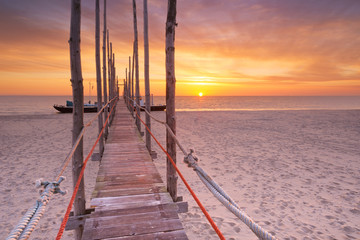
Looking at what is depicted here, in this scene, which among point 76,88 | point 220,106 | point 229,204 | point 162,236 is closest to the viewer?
point 229,204

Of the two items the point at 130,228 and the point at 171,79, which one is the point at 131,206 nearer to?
the point at 130,228

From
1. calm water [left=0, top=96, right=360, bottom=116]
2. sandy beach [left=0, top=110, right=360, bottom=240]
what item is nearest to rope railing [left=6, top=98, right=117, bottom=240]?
sandy beach [left=0, top=110, right=360, bottom=240]

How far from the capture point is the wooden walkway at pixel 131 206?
2.97 meters

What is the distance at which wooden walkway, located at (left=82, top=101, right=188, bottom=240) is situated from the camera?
2967 mm

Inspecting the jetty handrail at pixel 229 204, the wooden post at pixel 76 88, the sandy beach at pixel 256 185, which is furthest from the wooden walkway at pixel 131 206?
the sandy beach at pixel 256 185

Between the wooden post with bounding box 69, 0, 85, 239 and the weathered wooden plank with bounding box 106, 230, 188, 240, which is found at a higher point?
the wooden post with bounding box 69, 0, 85, 239

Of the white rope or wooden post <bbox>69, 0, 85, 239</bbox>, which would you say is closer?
the white rope

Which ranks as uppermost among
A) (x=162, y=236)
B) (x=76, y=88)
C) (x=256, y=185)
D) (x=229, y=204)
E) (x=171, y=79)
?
(x=171, y=79)

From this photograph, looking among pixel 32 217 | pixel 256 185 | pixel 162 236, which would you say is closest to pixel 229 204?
pixel 162 236

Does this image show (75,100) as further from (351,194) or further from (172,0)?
(351,194)

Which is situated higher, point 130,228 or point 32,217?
point 32,217

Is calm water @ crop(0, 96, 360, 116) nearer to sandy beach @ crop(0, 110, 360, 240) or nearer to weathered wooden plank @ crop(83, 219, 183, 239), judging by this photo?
sandy beach @ crop(0, 110, 360, 240)

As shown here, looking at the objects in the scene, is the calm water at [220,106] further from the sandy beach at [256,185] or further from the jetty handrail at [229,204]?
the jetty handrail at [229,204]

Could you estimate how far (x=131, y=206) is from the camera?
3.67 meters
